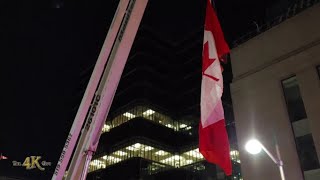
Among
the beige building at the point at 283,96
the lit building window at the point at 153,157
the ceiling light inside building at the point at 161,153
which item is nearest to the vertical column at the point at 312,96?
the beige building at the point at 283,96

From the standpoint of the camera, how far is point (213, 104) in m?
12.5

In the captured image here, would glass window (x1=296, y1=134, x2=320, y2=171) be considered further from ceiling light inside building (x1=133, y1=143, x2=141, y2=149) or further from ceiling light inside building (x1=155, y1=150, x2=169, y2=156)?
ceiling light inside building (x1=155, y1=150, x2=169, y2=156)

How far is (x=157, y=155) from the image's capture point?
8094cm

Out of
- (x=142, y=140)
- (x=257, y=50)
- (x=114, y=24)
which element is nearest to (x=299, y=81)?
(x=257, y=50)

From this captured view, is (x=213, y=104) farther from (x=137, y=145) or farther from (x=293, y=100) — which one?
(x=137, y=145)

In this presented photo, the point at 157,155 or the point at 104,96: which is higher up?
the point at 157,155

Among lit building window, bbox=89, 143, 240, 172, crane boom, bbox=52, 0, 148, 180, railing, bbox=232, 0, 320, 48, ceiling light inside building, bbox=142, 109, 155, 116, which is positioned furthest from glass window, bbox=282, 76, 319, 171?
ceiling light inside building, bbox=142, 109, 155, 116

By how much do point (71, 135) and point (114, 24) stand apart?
399 centimetres

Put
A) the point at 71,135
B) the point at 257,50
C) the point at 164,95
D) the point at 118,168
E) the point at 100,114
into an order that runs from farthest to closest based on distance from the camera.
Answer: the point at 164,95, the point at 118,168, the point at 257,50, the point at 71,135, the point at 100,114

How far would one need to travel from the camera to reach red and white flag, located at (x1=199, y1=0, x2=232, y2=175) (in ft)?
38.0

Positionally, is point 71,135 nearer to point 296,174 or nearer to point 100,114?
point 100,114

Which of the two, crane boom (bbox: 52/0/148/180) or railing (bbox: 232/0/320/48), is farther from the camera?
railing (bbox: 232/0/320/48)

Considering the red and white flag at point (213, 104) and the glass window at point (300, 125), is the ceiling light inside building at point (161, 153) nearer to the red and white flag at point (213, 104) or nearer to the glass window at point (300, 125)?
the glass window at point (300, 125)

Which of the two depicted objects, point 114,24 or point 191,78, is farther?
point 191,78
